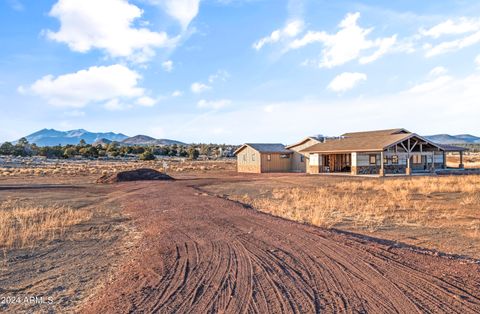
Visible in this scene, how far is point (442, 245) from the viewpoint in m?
9.48

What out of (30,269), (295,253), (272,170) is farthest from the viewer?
(272,170)

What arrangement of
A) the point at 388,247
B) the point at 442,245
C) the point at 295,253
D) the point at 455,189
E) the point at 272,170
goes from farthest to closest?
1. the point at 272,170
2. the point at 455,189
3. the point at 442,245
4. the point at 388,247
5. the point at 295,253

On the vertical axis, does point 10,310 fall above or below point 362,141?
below

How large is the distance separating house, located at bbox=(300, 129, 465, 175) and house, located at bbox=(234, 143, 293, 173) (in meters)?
3.67

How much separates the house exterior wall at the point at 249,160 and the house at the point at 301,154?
5099 millimetres

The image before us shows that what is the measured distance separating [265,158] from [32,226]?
37004 millimetres

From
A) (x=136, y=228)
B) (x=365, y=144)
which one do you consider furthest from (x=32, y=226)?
(x=365, y=144)

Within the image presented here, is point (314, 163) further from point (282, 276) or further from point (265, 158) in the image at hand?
point (282, 276)

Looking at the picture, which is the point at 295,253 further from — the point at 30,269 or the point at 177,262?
the point at 30,269

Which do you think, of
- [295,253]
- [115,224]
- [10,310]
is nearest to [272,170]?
[115,224]

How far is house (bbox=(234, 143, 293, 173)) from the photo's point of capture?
155 feet

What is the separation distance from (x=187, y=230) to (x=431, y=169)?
36606mm

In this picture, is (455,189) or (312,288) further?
(455,189)

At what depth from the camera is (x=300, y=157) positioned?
4825 centimetres
